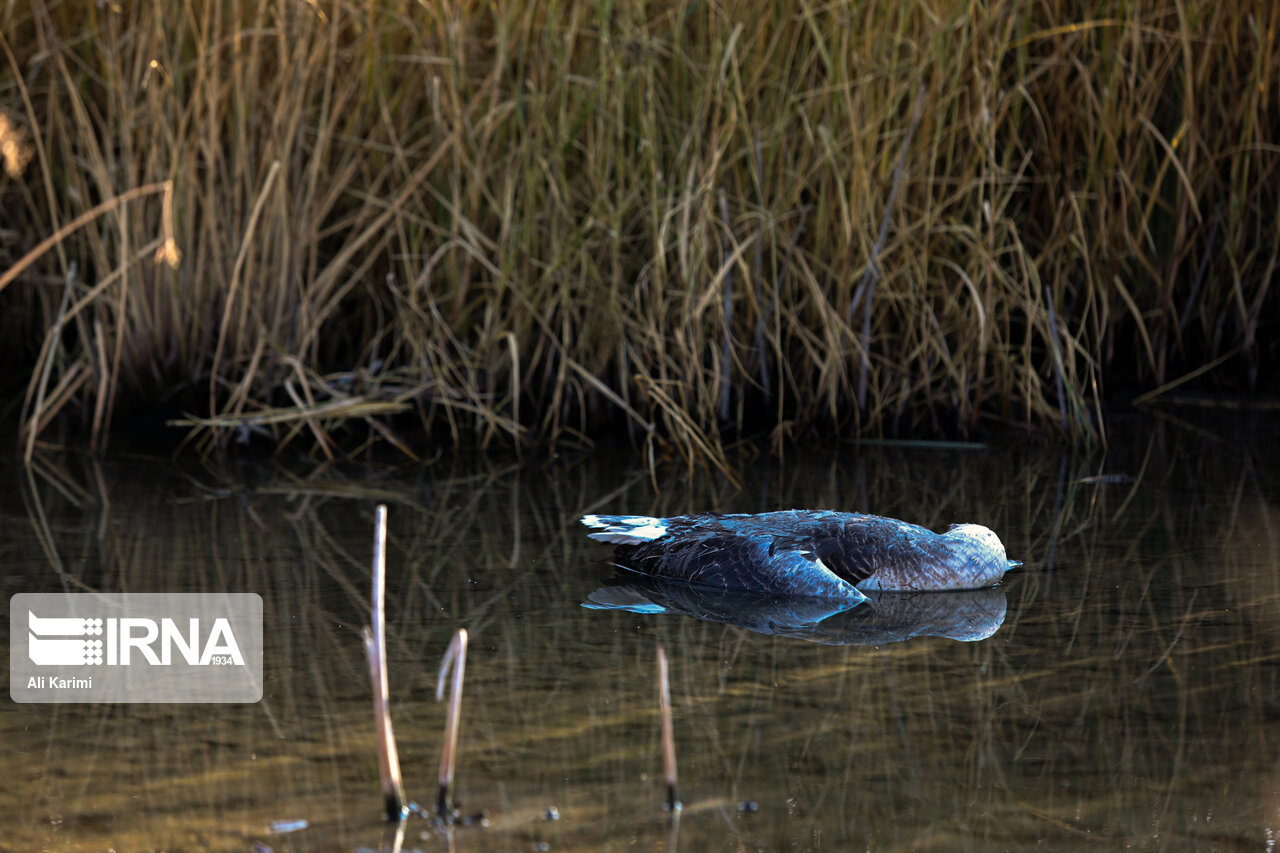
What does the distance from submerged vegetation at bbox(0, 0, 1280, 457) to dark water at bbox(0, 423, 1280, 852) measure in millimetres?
744

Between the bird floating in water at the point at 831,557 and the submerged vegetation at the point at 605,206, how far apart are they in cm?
123

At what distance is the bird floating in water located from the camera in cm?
396

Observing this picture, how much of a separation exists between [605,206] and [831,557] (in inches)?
81.7

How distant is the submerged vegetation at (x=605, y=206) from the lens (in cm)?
558

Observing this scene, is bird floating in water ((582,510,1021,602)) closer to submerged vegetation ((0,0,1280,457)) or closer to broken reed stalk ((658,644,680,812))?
submerged vegetation ((0,0,1280,457))

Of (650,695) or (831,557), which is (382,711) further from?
(831,557)

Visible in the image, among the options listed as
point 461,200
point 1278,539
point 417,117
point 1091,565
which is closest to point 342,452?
point 461,200

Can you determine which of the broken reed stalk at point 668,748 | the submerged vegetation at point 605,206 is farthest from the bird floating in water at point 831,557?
the broken reed stalk at point 668,748

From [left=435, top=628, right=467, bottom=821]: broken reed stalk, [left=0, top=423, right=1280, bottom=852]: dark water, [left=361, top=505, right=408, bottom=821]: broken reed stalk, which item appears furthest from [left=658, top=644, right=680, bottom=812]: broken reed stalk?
[left=361, top=505, right=408, bottom=821]: broken reed stalk

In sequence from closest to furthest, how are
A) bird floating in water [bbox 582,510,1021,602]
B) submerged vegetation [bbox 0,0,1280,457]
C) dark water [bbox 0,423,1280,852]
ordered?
dark water [bbox 0,423,1280,852]
bird floating in water [bbox 582,510,1021,602]
submerged vegetation [bbox 0,0,1280,457]

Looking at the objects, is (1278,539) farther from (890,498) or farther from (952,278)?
(952,278)

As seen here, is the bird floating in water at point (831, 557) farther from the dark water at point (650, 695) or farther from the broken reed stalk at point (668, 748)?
the broken reed stalk at point (668, 748)

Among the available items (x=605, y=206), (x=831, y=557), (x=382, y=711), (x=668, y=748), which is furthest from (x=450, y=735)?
(x=605, y=206)

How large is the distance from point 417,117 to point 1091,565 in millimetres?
3351
